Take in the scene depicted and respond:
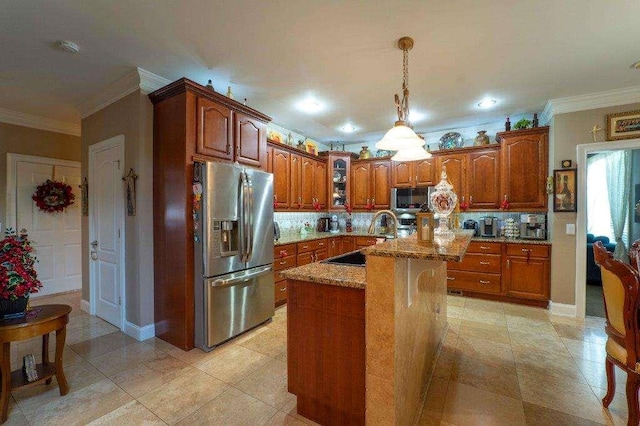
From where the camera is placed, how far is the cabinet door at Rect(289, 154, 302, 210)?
4602 millimetres

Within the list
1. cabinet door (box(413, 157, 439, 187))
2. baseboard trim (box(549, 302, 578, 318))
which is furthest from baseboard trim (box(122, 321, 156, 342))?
baseboard trim (box(549, 302, 578, 318))

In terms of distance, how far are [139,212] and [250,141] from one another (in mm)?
1383

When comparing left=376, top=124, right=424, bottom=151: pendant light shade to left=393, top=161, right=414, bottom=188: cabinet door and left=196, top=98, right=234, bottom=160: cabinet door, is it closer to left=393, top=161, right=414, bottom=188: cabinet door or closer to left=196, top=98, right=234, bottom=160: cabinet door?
left=196, top=98, right=234, bottom=160: cabinet door

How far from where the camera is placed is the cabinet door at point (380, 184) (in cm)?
521

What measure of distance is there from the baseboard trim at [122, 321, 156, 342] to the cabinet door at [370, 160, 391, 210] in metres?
3.95

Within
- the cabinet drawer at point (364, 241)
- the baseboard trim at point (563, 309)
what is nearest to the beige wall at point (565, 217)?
the baseboard trim at point (563, 309)

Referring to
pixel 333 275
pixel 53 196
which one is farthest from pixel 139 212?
pixel 53 196

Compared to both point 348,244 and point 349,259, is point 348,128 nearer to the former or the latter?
point 348,244

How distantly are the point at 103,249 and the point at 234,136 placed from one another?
6.93ft

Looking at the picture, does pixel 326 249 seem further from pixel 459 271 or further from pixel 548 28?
pixel 548 28

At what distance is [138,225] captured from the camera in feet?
9.28

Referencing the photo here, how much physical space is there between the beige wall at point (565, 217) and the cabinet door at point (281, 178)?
12.1 feet

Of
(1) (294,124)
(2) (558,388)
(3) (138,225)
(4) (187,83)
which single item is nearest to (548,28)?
(2) (558,388)

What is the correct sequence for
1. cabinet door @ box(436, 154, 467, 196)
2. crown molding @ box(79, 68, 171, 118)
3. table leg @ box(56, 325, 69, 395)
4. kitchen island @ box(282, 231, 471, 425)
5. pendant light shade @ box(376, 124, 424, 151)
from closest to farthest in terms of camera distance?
kitchen island @ box(282, 231, 471, 425) < table leg @ box(56, 325, 69, 395) < pendant light shade @ box(376, 124, 424, 151) < crown molding @ box(79, 68, 171, 118) < cabinet door @ box(436, 154, 467, 196)
